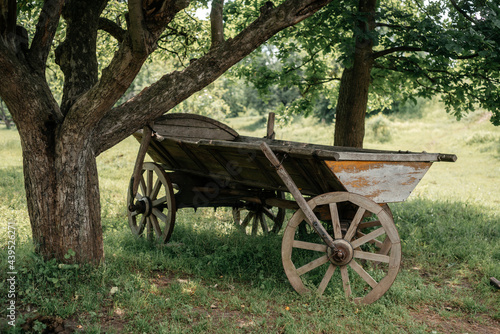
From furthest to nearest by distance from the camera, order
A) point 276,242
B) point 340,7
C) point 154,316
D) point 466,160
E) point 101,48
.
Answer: point 466,160
point 101,48
point 340,7
point 276,242
point 154,316

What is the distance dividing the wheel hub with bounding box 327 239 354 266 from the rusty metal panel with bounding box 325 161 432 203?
1.75 feet

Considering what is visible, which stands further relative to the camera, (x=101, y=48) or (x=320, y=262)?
(x=101, y=48)

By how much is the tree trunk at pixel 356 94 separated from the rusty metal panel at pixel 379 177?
2.67 metres

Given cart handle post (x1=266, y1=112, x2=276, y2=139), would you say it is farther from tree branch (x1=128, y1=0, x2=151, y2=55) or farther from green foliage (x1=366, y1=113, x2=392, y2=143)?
green foliage (x1=366, y1=113, x2=392, y2=143)

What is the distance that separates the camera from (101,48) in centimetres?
930

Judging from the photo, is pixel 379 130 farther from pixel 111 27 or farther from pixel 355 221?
pixel 355 221

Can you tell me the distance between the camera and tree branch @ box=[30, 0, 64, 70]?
393 cm

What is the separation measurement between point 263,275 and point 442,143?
16977 millimetres

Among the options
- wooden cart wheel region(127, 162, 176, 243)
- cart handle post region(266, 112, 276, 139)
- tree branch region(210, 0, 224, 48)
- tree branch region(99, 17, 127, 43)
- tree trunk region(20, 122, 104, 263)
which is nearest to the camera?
tree trunk region(20, 122, 104, 263)

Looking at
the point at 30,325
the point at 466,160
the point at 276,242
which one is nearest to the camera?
the point at 30,325

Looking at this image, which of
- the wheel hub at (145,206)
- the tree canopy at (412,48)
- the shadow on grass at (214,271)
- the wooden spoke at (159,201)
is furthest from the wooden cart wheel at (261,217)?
the tree canopy at (412,48)

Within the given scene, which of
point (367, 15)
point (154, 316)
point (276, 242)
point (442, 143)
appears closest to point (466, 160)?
point (442, 143)

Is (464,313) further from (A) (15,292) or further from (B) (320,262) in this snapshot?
(A) (15,292)

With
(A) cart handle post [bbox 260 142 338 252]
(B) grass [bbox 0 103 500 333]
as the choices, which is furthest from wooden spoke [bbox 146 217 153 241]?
(A) cart handle post [bbox 260 142 338 252]
